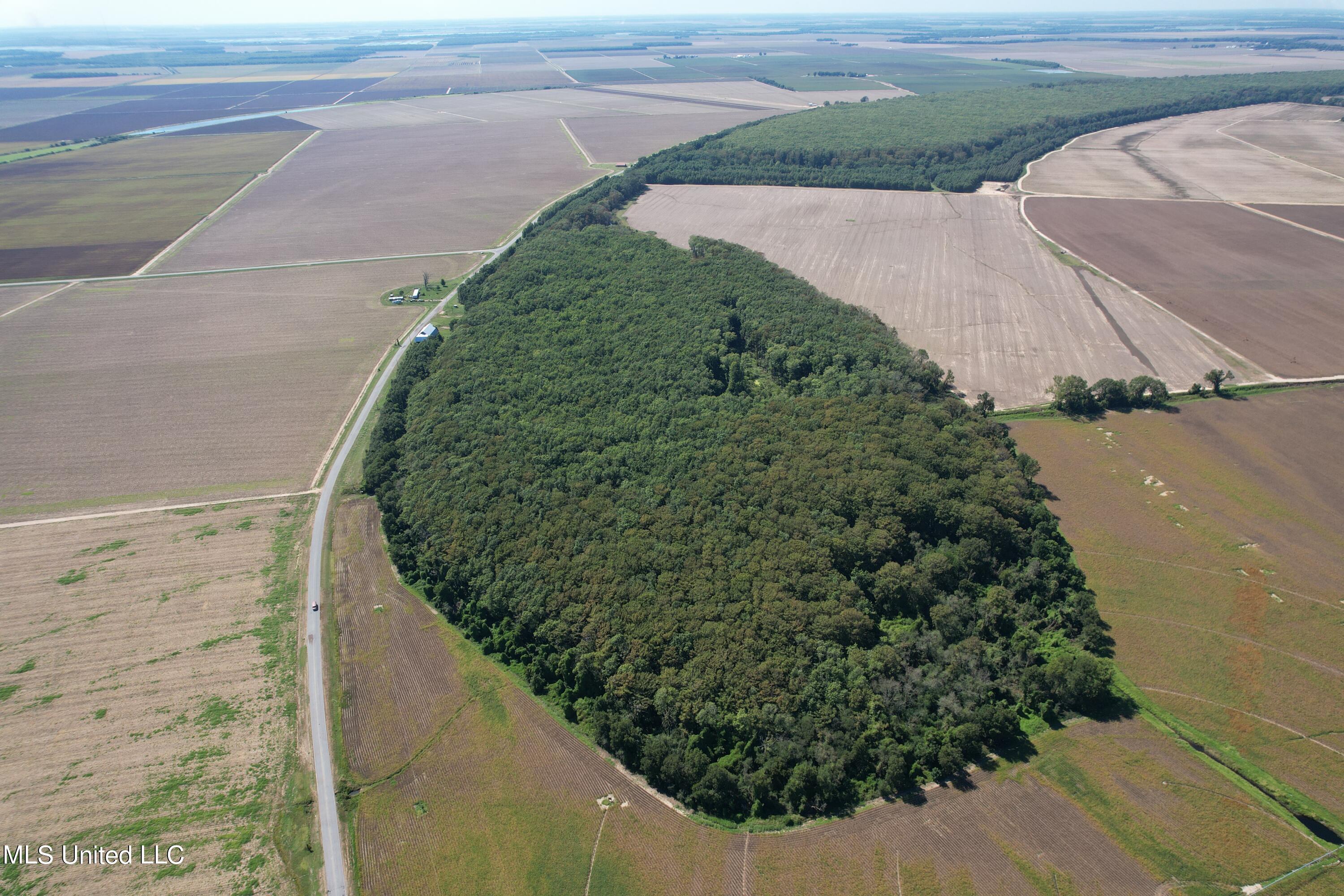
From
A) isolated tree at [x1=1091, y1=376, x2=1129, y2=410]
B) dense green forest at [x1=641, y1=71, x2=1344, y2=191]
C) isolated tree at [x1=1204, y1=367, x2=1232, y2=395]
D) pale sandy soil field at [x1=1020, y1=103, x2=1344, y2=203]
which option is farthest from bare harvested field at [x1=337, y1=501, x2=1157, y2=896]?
dense green forest at [x1=641, y1=71, x2=1344, y2=191]

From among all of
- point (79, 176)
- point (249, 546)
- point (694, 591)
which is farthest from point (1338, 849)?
point (79, 176)

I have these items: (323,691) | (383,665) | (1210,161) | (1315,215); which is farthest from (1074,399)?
(1210,161)

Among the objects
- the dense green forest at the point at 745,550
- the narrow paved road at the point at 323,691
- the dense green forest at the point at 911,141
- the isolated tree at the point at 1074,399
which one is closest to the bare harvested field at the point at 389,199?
the dense green forest at the point at 911,141

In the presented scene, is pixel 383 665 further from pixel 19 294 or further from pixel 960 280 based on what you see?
pixel 19 294

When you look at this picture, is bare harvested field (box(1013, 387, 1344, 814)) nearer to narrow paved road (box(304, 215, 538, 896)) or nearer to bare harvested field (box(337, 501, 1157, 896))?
bare harvested field (box(337, 501, 1157, 896))

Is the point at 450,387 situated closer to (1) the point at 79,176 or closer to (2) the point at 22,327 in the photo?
(2) the point at 22,327

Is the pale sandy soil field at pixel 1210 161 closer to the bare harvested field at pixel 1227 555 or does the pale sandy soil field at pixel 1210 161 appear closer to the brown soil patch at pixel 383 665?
the bare harvested field at pixel 1227 555

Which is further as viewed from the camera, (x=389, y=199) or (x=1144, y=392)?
(x=389, y=199)
